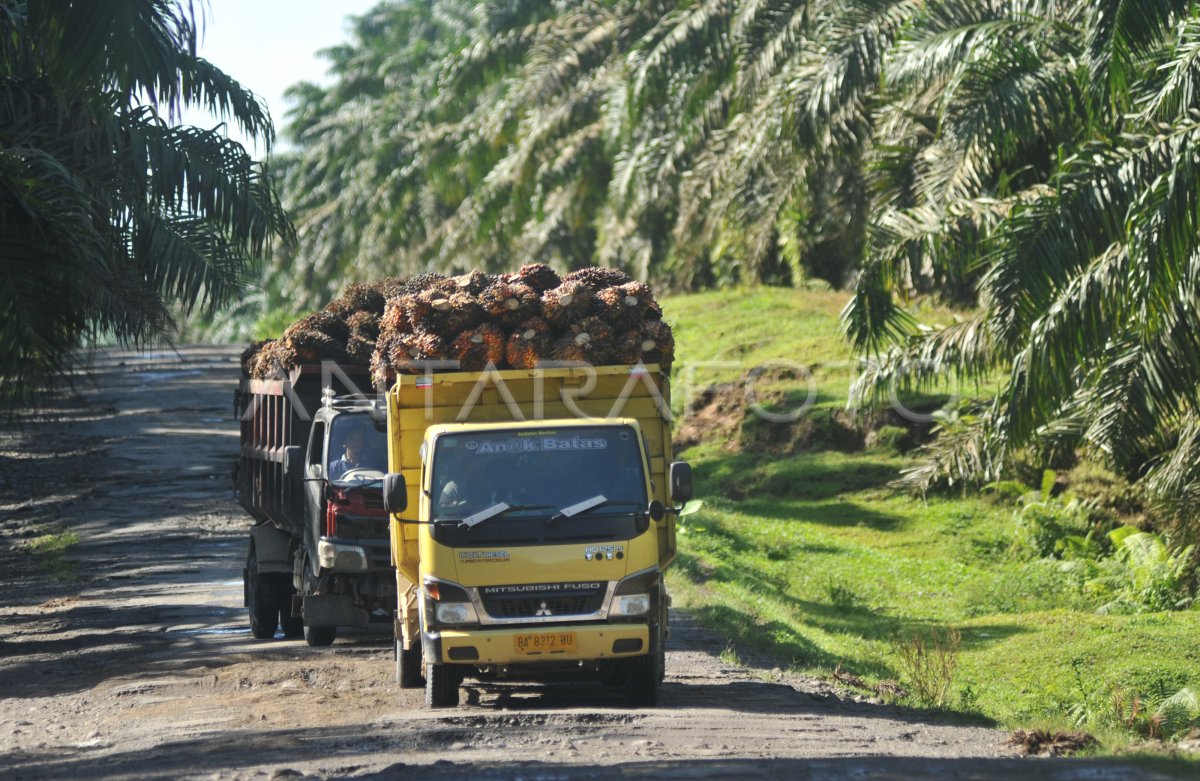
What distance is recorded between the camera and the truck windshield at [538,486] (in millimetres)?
9867

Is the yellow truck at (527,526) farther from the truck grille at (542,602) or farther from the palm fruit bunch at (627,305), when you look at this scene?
the palm fruit bunch at (627,305)

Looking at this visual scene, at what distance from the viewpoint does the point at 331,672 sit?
12.2 meters

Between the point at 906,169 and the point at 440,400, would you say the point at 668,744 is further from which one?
the point at 906,169

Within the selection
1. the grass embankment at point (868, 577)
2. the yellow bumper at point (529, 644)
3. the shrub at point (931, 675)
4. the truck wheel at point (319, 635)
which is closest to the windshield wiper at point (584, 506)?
the yellow bumper at point (529, 644)

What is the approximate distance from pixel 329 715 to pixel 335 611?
114 inches

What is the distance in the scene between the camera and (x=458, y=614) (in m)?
9.81

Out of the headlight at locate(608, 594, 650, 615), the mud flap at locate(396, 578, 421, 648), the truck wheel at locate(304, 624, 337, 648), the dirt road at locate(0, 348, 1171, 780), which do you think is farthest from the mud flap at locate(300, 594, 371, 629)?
the headlight at locate(608, 594, 650, 615)

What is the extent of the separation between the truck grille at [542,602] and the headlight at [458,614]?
0.10 meters

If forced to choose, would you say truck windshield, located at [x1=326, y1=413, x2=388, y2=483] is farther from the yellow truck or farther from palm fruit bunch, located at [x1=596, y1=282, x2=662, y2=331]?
palm fruit bunch, located at [x1=596, y1=282, x2=662, y2=331]

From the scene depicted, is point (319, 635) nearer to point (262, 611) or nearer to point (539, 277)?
point (262, 611)

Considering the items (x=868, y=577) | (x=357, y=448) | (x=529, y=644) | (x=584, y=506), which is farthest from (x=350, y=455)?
(x=868, y=577)

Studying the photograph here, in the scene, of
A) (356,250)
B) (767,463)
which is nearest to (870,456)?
(767,463)

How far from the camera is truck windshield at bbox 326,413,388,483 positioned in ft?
42.0

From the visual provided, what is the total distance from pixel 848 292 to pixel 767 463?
9650mm
